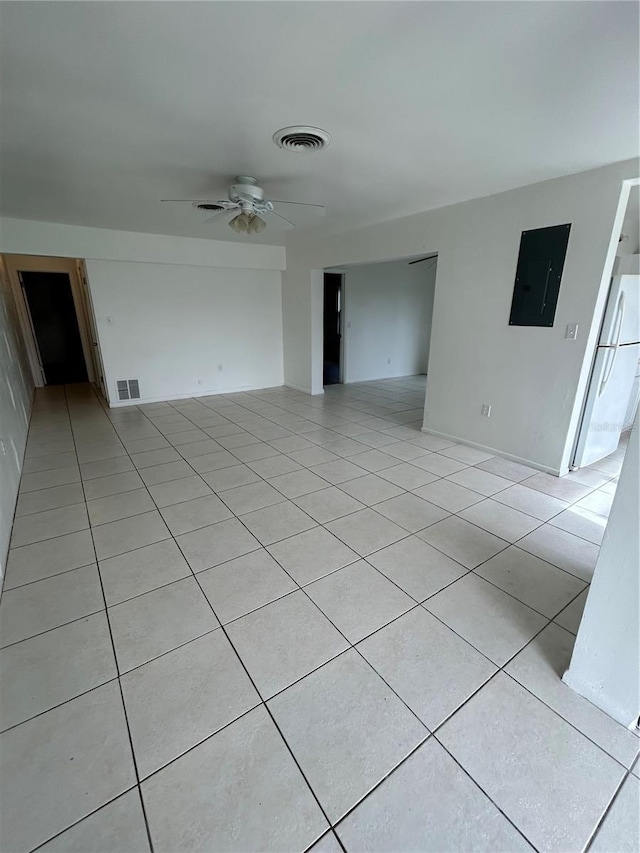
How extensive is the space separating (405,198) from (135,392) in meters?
4.53

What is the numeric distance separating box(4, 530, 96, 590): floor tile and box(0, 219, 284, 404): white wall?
12.0 feet

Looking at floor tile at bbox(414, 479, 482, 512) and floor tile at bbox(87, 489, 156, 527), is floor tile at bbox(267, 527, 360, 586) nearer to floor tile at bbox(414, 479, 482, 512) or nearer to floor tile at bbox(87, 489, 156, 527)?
floor tile at bbox(414, 479, 482, 512)

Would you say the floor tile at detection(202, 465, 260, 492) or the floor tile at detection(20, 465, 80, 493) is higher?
the floor tile at detection(202, 465, 260, 492)

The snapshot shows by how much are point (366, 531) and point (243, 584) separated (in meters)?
0.87

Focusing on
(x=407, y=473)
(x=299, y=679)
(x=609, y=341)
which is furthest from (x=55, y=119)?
(x=609, y=341)

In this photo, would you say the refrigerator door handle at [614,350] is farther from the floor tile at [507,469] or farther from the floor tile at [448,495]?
the floor tile at [448,495]

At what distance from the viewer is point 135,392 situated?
5.71 meters

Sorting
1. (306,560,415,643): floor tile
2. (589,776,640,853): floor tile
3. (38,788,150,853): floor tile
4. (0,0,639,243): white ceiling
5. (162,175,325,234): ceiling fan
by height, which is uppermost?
(0,0,639,243): white ceiling

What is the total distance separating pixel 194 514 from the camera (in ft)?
8.78

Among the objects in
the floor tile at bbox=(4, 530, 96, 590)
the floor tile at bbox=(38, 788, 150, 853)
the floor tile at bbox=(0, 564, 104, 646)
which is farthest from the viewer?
the floor tile at bbox=(4, 530, 96, 590)

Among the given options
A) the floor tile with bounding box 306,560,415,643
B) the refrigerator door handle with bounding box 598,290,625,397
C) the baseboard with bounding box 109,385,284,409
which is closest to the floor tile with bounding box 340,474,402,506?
the floor tile with bounding box 306,560,415,643

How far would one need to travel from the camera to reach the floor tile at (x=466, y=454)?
3672mm

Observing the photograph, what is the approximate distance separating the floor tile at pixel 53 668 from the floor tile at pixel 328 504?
54.5 inches

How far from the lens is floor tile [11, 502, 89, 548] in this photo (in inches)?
94.4
